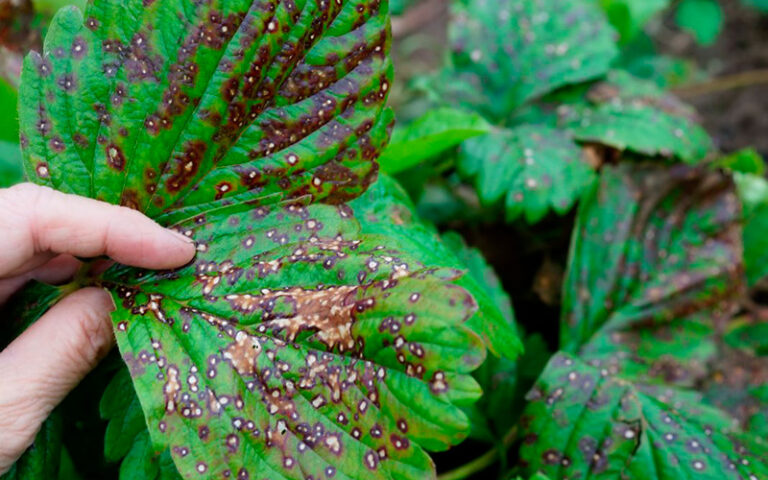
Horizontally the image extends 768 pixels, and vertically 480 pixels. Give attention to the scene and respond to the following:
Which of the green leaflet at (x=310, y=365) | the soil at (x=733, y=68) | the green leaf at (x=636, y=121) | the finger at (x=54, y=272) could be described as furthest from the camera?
the soil at (x=733, y=68)

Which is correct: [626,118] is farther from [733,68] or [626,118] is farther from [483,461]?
[733,68]

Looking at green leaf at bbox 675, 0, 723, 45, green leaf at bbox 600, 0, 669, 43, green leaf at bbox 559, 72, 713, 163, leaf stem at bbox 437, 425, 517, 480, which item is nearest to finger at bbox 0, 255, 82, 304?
leaf stem at bbox 437, 425, 517, 480

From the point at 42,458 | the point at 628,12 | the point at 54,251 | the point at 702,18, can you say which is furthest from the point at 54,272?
the point at 702,18

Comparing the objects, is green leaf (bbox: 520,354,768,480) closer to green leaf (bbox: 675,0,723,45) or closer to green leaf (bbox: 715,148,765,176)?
green leaf (bbox: 715,148,765,176)

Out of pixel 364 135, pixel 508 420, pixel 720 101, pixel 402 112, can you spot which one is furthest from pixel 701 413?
pixel 720 101

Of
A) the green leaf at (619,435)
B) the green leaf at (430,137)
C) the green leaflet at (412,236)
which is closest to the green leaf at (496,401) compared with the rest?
the green leaf at (619,435)

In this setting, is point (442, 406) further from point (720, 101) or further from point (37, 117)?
point (720, 101)

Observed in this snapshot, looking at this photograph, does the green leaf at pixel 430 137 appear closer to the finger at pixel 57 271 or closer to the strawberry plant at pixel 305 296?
the strawberry plant at pixel 305 296
